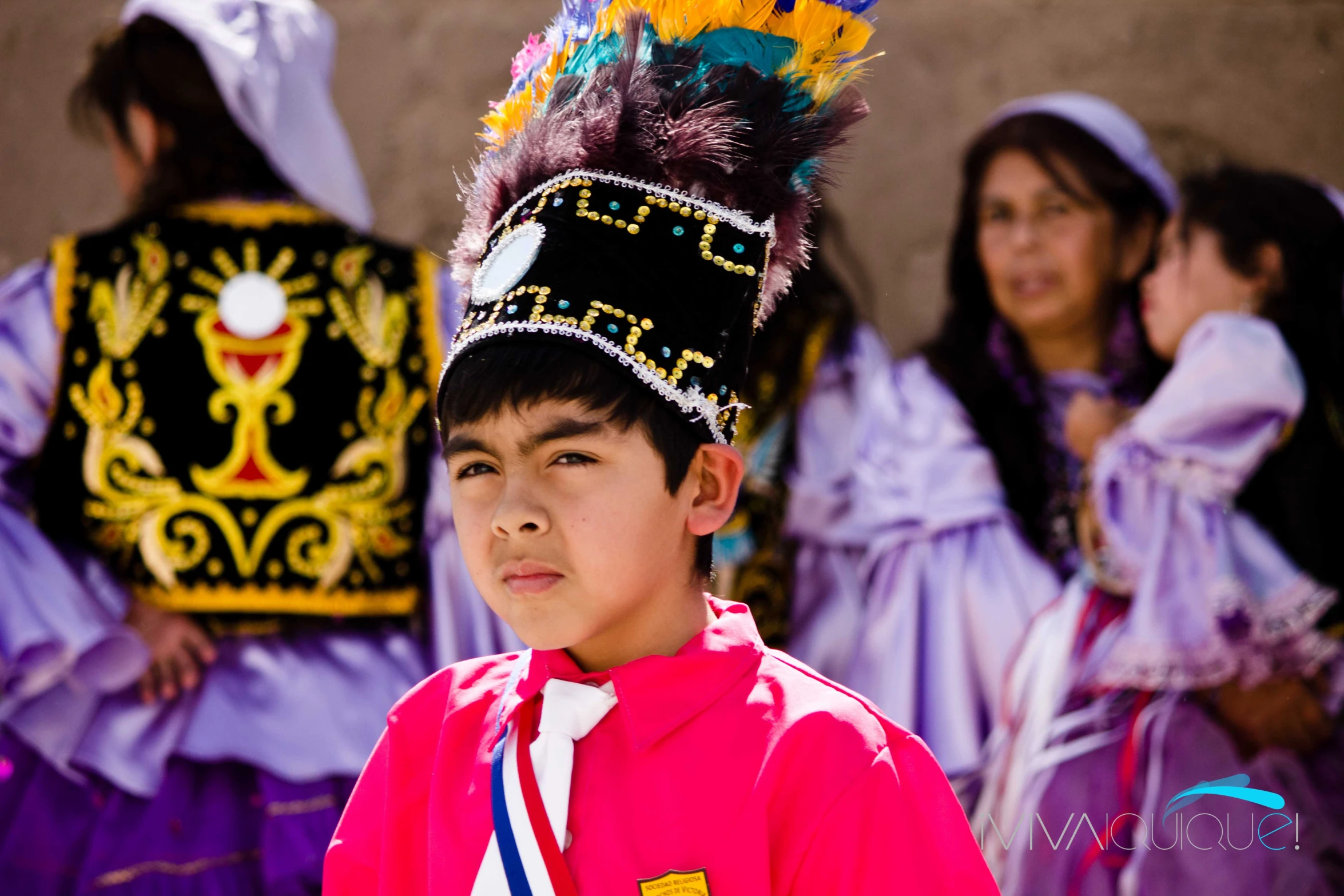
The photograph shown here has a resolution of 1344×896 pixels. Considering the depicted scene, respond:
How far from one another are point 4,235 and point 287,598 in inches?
70.3

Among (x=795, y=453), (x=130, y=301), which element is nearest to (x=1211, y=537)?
(x=795, y=453)

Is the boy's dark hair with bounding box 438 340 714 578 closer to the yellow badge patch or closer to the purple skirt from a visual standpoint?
the yellow badge patch

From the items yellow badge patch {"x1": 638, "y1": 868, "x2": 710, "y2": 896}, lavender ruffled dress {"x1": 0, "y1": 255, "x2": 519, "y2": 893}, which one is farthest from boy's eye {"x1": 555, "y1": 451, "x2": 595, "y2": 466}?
lavender ruffled dress {"x1": 0, "y1": 255, "x2": 519, "y2": 893}

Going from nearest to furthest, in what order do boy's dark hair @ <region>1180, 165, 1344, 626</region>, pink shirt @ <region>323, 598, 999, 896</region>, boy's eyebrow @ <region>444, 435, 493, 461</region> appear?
pink shirt @ <region>323, 598, 999, 896</region>
boy's eyebrow @ <region>444, 435, 493, 461</region>
boy's dark hair @ <region>1180, 165, 1344, 626</region>

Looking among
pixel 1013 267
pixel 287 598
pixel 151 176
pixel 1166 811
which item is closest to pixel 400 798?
pixel 287 598

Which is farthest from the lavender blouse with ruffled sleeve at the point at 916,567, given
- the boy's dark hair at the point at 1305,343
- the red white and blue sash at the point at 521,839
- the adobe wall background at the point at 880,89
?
the red white and blue sash at the point at 521,839

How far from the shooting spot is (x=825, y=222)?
11.4 ft

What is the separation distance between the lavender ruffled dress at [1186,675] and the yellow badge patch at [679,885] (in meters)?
1.51

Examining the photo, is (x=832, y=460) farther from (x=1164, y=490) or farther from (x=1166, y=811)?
(x=1166, y=811)

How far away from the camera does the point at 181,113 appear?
9.54 feet

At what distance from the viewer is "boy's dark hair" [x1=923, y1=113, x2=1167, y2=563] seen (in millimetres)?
3041

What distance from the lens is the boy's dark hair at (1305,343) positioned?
2.61 m

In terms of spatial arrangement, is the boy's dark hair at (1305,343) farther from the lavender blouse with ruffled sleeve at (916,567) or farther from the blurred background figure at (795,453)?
the blurred background figure at (795,453)

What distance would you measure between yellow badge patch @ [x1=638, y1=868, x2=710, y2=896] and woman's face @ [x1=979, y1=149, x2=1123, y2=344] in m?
2.12
